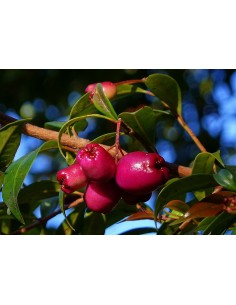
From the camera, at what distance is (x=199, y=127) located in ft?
10.6

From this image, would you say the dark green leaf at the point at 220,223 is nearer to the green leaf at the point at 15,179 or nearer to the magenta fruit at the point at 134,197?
the magenta fruit at the point at 134,197

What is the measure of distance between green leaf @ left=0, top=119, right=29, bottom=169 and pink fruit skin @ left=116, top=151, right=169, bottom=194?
21 cm

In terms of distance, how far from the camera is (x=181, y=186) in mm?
1028

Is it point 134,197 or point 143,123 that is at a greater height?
point 143,123

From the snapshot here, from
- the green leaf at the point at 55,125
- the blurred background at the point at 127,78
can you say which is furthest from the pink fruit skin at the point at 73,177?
the blurred background at the point at 127,78

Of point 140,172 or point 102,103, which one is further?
point 102,103

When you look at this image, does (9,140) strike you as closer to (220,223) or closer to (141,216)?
(141,216)

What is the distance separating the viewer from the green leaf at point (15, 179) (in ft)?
3.47

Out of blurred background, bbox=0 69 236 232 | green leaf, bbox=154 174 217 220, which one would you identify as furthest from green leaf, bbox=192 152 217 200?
blurred background, bbox=0 69 236 232

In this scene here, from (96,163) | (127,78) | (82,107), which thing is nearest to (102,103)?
(82,107)

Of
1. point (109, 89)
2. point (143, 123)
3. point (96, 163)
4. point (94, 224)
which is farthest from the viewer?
point (94, 224)

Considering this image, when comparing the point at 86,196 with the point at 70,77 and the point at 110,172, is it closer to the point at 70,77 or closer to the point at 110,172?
the point at 110,172

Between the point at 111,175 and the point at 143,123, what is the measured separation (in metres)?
0.14

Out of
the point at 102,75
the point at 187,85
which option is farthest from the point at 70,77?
the point at 187,85
